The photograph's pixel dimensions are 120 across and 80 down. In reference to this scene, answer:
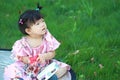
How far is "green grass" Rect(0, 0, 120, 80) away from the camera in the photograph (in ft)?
14.3

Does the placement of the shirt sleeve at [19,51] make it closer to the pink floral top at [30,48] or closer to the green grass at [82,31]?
the pink floral top at [30,48]

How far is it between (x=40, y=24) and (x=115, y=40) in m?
1.26

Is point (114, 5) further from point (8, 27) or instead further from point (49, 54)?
point (49, 54)

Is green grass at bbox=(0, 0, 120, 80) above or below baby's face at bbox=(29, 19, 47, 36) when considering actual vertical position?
below

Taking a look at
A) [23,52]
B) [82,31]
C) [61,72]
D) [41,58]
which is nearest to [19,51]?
[23,52]

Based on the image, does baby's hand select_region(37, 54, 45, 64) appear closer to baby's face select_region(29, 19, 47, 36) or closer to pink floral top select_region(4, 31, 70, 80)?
pink floral top select_region(4, 31, 70, 80)

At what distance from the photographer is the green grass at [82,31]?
4.35 metres

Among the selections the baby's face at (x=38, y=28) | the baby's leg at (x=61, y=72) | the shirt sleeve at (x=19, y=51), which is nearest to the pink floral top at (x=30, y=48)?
the shirt sleeve at (x=19, y=51)

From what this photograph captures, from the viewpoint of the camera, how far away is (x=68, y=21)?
17.2ft

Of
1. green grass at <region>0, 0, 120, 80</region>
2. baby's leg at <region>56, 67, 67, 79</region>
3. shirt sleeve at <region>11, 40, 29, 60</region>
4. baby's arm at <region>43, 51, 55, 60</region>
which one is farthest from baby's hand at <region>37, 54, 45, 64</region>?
green grass at <region>0, 0, 120, 80</region>

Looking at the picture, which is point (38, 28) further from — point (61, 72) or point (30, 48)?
point (61, 72)

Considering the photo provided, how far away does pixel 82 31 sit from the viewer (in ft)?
16.3

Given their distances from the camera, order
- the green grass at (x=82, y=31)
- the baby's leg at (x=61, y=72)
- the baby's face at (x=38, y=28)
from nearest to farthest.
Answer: the baby's face at (x=38, y=28) < the baby's leg at (x=61, y=72) < the green grass at (x=82, y=31)

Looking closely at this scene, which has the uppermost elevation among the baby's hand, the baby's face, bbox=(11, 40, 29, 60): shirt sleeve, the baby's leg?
the baby's face
